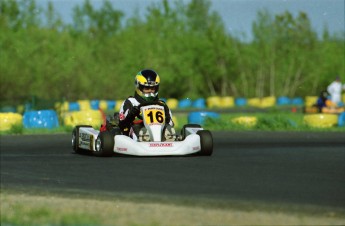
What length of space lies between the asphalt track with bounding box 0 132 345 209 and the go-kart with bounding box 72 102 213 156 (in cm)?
14

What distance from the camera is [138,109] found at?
43.4 feet

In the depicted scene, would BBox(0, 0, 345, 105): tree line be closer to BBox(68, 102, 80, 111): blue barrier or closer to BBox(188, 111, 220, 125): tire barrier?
BBox(68, 102, 80, 111): blue barrier

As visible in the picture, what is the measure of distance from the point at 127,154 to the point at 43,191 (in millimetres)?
4141

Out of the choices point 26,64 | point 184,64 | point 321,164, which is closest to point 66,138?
point 321,164

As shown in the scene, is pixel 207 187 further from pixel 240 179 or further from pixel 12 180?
pixel 12 180

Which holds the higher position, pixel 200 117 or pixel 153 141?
pixel 200 117

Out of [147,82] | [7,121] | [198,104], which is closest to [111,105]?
[198,104]

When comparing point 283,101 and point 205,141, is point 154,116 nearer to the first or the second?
point 205,141

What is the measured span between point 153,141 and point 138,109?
589 mm

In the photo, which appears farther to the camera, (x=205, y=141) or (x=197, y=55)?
(x=197, y=55)

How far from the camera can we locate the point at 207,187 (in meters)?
9.21

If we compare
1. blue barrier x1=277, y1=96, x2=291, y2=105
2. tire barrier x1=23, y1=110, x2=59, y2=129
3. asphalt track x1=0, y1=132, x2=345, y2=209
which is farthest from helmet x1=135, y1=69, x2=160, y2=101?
blue barrier x1=277, y1=96, x2=291, y2=105

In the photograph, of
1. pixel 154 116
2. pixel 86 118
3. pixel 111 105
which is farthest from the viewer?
pixel 111 105

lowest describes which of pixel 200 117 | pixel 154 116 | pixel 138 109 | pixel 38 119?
pixel 200 117
